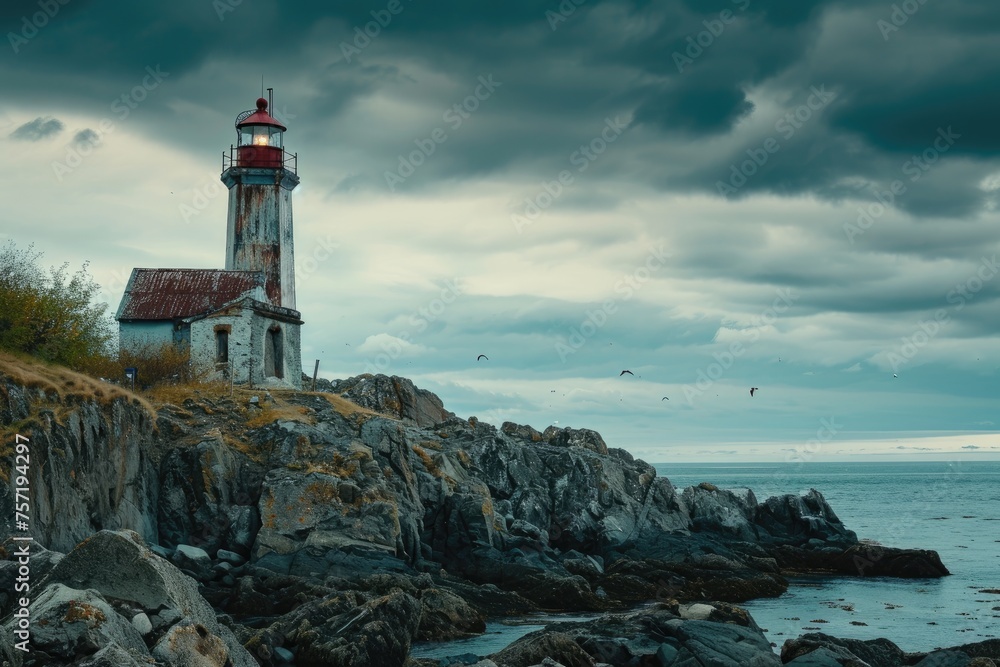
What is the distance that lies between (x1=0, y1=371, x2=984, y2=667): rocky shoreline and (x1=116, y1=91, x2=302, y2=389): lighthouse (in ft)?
13.9

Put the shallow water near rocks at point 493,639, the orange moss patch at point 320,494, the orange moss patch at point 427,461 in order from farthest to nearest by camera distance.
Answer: the orange moss patch at point 427,461 < the orange moss patch at point 320,494 < the shallow water near rocks at point 493,639

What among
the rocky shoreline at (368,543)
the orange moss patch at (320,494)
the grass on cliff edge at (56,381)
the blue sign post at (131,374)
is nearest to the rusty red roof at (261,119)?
the rocky shoreline at (368,543)

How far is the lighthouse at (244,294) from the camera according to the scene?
4156cm

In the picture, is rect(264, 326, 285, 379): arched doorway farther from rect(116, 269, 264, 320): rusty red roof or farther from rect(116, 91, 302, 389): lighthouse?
rect(116, 269, 264, 320): rusty red roof

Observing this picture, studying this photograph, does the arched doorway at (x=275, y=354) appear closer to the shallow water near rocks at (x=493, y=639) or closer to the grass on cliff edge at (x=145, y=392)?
the grass on cliff edge at (x=145, y=392)

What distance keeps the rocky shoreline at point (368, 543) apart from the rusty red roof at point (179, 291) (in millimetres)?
7002

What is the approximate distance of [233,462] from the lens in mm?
32312

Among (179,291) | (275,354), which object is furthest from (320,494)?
(179,291)

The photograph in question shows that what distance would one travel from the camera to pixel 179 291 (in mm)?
43531

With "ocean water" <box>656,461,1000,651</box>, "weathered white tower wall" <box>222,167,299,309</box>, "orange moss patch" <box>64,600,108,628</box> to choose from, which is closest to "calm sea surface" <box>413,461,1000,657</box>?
"ocean water" <box>656,461,1000,651</box>

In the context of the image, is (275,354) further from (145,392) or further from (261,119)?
(261,119)

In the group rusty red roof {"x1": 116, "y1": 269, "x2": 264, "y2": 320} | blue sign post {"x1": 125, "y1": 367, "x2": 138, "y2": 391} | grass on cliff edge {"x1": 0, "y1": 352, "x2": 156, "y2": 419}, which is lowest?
grass on cliff edge {"x1": 0, "y1": 352, "x2": 156, "y2": 419}

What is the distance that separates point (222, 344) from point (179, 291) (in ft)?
12.5

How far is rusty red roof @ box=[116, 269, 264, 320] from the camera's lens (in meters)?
42.5
